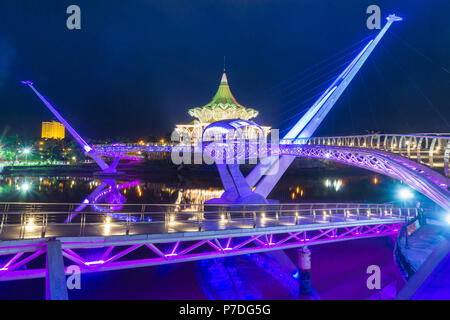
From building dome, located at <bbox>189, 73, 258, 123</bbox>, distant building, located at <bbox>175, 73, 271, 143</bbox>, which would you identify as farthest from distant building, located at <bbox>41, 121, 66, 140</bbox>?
building dome, located at <bbox>189, 73, 258, 123</bbox>

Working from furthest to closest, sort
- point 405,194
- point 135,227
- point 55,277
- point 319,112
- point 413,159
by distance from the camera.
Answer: point 319,112, point 405,194, point 413,159, point 135,227, point 55,277

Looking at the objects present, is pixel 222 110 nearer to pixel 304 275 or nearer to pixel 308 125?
pixel 308 125

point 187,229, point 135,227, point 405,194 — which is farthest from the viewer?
point 405,194

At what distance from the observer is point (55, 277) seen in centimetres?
614

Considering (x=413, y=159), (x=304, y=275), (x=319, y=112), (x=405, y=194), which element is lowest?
(x=304, y=275)

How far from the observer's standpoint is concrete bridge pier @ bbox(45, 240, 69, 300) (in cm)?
586

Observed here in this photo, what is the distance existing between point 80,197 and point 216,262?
21786mm

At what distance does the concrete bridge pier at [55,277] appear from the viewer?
19.2 ft

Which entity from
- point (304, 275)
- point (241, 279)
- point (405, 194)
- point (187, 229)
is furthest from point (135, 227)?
point (405, 194)

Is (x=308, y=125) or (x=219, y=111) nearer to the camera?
(x=308, y=125)

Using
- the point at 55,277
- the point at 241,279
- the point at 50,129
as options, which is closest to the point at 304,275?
the point at 241,279

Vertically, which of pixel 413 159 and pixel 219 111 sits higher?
pixel 219 111

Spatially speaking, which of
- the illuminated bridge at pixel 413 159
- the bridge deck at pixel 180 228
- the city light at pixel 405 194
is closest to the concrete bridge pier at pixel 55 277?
the bridge deck at pixel 180 228
